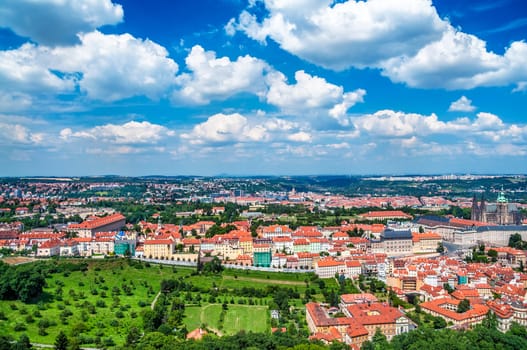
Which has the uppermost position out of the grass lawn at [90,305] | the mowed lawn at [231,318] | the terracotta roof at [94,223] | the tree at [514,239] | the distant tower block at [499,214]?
the distant tower block at [499,214]

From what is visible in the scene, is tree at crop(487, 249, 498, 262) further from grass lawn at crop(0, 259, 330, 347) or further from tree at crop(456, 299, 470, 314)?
tree at crop(456, 299, 470, 314)

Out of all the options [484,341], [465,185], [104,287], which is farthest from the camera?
[465,185]

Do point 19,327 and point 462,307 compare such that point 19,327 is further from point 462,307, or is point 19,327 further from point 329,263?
point 462,307

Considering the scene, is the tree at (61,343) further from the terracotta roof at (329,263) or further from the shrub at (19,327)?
the terracotta roof at (329,263)

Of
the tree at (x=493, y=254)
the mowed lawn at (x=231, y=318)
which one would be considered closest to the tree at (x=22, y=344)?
the mowed lawn at (x=231, y=318)

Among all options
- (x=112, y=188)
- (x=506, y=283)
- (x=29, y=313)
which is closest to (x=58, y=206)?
(x=112, y=188)

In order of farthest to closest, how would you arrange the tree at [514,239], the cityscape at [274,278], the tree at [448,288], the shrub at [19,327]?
the tree at [514,239] → the tree at [448,288] → the cityscape at [274,278] → the shrub at [19,327]

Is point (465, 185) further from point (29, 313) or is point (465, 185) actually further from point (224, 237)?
point (29, 313)

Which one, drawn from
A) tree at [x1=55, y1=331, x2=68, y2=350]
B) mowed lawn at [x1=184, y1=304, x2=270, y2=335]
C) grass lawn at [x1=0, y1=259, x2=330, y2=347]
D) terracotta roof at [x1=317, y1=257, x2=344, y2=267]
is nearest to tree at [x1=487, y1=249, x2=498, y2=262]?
terracotta roof at [x1=317, y1=257, x2=344, y2=267]
